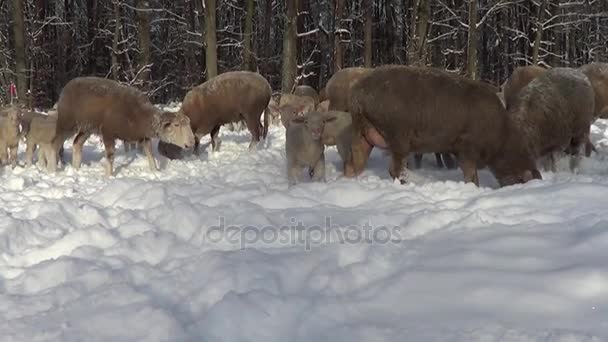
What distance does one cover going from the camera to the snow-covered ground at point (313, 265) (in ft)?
9.80

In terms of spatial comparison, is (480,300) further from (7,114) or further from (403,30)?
(403,30)

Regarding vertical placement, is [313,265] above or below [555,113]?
below

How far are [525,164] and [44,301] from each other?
5751 millimetres

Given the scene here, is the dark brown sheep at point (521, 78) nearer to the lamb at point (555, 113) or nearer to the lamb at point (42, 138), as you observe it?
the lamb at point (555, 113)

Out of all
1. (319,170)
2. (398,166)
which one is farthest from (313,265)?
(319,170)

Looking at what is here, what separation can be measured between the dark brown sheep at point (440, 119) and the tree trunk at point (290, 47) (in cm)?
1140

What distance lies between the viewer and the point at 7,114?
1002cm

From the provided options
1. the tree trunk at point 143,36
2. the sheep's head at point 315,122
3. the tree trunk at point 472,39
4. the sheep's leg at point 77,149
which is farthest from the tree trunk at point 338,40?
the sheep's head at point 315,122

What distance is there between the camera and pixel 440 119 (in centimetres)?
698

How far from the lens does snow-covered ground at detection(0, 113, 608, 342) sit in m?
2.99

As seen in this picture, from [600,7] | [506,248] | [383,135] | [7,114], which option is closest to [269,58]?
[600,7]

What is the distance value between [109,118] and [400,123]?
5283 millimetres

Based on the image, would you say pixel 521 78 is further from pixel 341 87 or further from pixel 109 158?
pixel 109 158

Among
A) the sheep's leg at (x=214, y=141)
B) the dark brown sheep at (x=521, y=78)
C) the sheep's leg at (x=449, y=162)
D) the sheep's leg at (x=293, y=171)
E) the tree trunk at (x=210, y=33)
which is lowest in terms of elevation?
the sheep's leg at (x=214, y=141)
